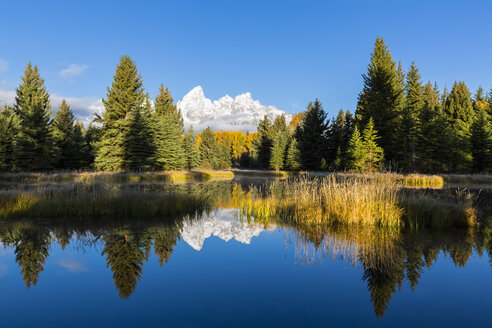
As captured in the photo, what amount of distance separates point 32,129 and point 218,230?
30.0m

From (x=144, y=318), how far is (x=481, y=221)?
36.0 feet

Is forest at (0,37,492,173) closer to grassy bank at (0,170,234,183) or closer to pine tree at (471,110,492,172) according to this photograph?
pine tree at (471,110,492,172)

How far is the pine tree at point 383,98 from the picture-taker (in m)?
35.8

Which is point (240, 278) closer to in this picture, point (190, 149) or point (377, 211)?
point (377, 211)

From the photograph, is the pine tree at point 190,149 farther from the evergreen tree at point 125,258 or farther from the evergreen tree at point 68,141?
the evergreen tree at point 125,258

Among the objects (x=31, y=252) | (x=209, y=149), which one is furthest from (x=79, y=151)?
(x=209, y=149)

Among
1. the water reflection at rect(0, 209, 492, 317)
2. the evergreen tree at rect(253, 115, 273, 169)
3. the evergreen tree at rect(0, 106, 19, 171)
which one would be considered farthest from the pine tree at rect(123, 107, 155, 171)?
the evergreen tree at rect(253, 115, 273, 169)

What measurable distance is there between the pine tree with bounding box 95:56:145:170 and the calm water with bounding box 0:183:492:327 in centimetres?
2526

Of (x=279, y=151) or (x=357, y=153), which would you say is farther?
(x=279, y=151)

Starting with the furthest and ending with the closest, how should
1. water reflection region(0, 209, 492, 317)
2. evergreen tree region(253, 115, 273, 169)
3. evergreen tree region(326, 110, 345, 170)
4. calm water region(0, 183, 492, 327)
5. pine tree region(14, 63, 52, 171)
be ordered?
1. evergreen tree region(253, 115, 273, 169)
2. evergreen tree region(326, 110, 345, 170)
3. pine tree region(14, 63, 52, 171)
4. water reflection region(0, 209, 492, 317)
5. calm water region(0, 183, 492, 327)

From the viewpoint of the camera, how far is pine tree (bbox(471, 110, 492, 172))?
30966mm

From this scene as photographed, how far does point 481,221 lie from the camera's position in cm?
998

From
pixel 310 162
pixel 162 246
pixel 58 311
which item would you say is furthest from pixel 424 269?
pixel 310 162

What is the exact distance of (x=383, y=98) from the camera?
36.8 m
